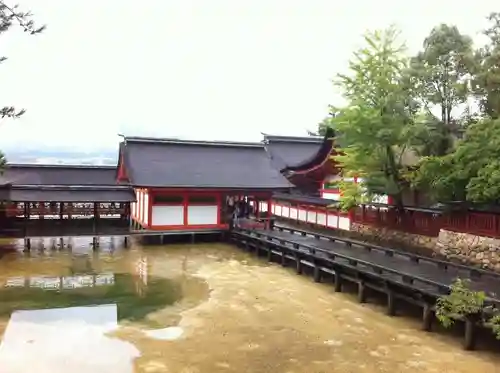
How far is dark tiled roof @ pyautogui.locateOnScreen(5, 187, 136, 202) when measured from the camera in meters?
24.5

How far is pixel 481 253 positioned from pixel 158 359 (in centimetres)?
1294

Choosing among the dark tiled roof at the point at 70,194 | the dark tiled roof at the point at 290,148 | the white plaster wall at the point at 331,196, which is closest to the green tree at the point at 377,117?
the white plaster wall at the point at 331,196

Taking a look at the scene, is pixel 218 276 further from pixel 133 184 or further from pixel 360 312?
pixel 133 184

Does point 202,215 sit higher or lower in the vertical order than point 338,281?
higher

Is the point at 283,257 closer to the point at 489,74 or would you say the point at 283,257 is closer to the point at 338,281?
the point at 338,281

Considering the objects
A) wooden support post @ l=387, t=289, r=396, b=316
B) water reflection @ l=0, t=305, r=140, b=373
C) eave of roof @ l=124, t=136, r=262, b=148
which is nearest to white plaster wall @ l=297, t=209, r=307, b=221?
eave of roof @ l=124, t=136, r=262, b=148

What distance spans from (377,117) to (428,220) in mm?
4948

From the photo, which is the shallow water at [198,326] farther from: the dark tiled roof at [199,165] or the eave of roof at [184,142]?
the eave of roof at [184,142]

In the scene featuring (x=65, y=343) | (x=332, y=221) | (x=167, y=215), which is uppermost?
(x=167, y=215)

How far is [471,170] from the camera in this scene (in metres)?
17.2

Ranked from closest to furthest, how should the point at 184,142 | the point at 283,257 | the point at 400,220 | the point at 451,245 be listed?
the point at 451,245 → the point at 283,257 → the point at 400,220 → the point at 184,142

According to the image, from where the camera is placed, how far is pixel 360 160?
2222cm

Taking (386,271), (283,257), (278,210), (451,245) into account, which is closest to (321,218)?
(278,210)

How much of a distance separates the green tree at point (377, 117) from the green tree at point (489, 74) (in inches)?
106
